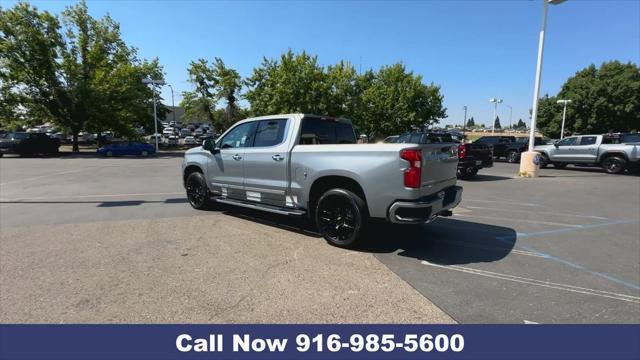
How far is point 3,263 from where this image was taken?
176 inches

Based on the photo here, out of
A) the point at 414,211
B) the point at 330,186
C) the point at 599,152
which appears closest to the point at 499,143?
the point at 599,152

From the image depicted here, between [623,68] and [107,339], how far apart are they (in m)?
62.3

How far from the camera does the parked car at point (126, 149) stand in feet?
91.3

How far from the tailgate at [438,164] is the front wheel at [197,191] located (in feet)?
15.7

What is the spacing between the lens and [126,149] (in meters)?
28.9

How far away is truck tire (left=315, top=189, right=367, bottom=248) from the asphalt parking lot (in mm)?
220

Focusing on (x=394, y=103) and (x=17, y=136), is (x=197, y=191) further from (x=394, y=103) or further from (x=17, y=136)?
(x=394, y=103)

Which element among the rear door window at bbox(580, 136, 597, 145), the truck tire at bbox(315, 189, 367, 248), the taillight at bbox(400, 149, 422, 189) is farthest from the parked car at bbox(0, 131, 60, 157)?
the rear door window at bbox(580, 136, 597, 145)

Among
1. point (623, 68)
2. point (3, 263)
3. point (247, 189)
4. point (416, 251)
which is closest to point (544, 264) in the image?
point (416, 251)

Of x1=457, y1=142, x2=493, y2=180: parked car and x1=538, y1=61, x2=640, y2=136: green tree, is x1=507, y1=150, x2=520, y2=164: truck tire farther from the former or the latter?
x1=538, y1=61, x2=640, y2=136: green tree

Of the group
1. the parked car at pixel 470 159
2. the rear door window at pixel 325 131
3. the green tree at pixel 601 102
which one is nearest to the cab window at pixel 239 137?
the rear door window at pixel 325 131

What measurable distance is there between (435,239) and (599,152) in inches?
661

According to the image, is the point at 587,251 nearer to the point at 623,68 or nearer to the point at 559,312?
the point at 559,312

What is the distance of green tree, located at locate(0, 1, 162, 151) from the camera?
91.1ft
